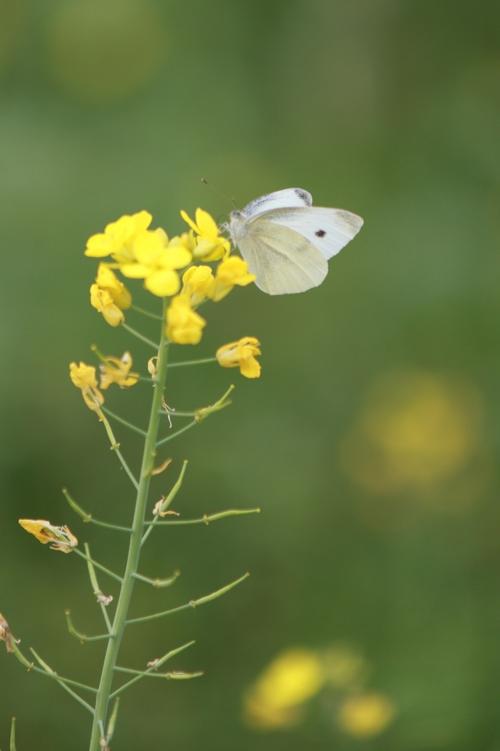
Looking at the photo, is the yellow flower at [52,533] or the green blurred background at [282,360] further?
the green blurred background at [282,360]

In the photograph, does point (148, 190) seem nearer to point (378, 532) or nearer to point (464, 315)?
point (464, 315)

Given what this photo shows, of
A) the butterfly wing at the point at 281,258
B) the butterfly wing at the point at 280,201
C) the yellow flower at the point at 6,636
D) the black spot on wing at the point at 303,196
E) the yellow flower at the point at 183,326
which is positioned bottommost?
the yellow flower at the point at 6,636

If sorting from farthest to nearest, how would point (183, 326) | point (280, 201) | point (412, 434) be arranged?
point (412, 434) < point (280, 201) < point (183, 326)

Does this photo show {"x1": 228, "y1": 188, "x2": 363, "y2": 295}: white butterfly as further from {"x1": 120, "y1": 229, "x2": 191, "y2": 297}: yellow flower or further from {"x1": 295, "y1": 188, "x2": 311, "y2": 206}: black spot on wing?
{"x1": 120, "y1": 229, "x2": 191, "y2": 297}: yellow flower

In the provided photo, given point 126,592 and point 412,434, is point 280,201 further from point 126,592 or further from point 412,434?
point 412,434

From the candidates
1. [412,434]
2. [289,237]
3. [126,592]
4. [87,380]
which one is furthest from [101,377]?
[412,434]

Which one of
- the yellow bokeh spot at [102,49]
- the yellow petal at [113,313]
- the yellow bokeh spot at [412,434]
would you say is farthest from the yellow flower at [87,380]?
the yellow bokeh spot at [102,49]

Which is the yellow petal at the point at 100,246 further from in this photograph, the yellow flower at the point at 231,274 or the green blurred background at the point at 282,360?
the green blurred background at the point at 282,360
